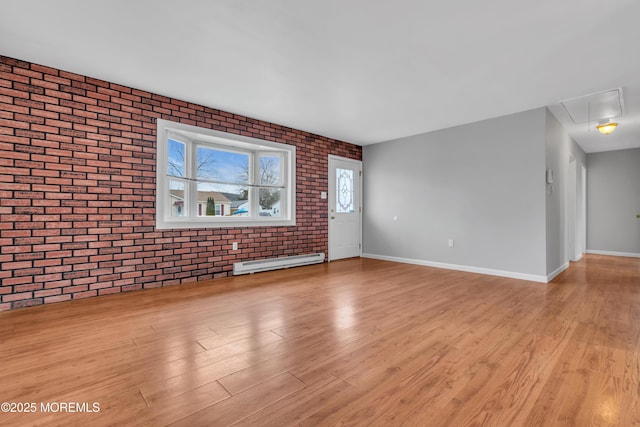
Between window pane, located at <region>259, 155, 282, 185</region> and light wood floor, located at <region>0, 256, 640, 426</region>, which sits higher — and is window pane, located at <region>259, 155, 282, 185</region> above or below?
above

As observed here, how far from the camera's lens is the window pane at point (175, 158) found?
160 inches

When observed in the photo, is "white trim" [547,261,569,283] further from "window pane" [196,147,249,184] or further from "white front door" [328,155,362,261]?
"window pane" [196,147,249,184]

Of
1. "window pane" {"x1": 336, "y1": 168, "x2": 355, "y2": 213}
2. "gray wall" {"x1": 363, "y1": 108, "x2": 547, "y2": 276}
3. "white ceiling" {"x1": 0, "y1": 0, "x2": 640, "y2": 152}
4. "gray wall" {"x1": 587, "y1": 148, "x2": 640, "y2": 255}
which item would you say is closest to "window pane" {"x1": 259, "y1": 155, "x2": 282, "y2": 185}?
"white ceiling" {"x1": 0, "y1": 0, "x2": 640, "y2": 152}

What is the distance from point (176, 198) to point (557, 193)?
19.1 feet

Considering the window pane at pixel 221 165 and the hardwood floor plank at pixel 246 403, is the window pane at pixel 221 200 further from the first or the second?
the hardwood floor plank at pixel 246 403

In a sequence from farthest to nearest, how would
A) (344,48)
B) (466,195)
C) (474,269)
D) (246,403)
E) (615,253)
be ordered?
(615,253)
(466,195)
(474,269)
(344,48)
(246,403)

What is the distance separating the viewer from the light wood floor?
1.44 meters

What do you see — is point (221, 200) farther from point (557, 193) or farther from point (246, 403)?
point (557, 193)

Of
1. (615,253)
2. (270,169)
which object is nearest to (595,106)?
(615,253)

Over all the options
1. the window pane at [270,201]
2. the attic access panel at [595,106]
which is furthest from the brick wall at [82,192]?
the attic access panel at [595,106]

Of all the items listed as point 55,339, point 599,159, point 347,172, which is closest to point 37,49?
point 55,339

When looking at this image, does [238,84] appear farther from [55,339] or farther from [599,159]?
[599,159]

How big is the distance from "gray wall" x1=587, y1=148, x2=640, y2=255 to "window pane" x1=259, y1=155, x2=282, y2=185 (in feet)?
24.6

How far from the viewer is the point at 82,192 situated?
3.29m
